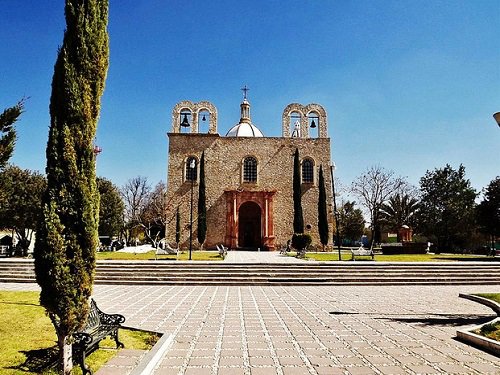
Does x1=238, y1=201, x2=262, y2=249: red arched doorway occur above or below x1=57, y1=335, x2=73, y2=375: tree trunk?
above

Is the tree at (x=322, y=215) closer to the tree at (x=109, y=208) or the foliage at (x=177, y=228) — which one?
the foliage at (x=177, y=228)

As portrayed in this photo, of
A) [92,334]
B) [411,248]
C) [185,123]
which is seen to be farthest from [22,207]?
[411,248]

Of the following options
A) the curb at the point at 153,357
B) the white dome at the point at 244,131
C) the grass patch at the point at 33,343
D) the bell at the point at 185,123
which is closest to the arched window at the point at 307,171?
the white dome at the point at 244,131

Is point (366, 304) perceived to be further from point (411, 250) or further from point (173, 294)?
point (411, 250)

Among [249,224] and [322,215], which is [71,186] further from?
[249,224]

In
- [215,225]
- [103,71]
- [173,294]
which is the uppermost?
[103,71]

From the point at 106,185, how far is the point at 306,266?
3285 cm

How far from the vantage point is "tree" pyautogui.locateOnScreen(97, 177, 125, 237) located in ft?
132

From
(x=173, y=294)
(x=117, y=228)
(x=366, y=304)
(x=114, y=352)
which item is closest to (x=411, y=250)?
(x=366, y=304)

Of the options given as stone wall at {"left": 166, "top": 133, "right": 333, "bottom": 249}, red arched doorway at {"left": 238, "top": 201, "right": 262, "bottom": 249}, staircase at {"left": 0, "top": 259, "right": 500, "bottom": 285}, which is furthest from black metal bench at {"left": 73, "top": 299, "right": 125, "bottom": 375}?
red arched doorway at {"left": 238, "top": 201, "right": 262, "bottom": 249}

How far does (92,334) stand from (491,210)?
3381 cm

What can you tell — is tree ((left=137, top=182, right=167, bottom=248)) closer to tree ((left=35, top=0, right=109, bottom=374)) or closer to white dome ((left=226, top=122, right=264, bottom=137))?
white dome ((left=226, top=122, right=264, bottom=137))

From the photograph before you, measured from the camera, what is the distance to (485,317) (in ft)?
26.3

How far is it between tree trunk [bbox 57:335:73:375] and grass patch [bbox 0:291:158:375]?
0.64ft
